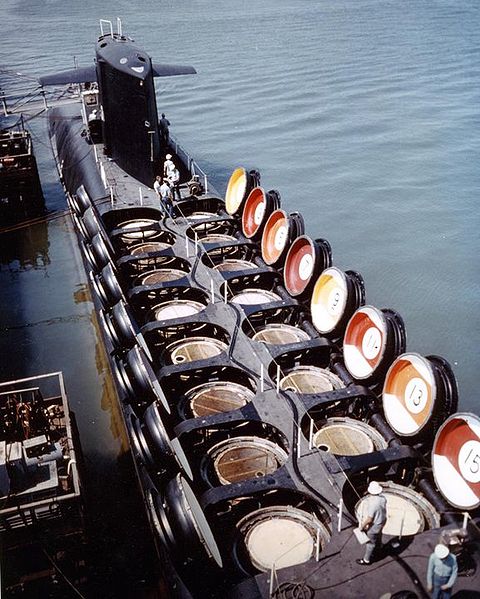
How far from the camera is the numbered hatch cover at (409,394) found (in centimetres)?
1251

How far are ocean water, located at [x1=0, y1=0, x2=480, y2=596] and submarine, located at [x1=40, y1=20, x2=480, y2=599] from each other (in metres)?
4.11

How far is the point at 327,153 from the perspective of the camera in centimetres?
4044

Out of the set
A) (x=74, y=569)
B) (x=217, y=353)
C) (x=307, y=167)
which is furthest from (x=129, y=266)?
(x=307, y=167)

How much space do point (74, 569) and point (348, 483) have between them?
6.63m

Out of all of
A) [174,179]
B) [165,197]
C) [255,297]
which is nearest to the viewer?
[255,297]

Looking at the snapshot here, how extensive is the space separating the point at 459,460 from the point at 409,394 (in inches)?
84.5

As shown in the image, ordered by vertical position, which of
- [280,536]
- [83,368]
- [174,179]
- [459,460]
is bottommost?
[83,368]

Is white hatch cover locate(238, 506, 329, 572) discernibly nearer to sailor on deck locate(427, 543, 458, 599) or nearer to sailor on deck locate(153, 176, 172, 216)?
sailor on deck locate(427, 543, 458, 599)

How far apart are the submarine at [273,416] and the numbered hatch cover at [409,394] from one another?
0.04 metres

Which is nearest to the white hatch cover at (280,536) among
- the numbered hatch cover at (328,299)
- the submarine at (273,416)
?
the submarine at (273,416)

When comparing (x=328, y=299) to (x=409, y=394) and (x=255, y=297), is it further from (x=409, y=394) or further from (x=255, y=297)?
(x=409, y=394)

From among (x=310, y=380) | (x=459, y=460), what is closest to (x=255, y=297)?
(x=310, y=380)

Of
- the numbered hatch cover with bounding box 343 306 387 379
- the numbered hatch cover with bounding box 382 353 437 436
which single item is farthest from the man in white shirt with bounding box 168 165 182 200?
the numbered hatch cover with bounding box 382 353 437 436

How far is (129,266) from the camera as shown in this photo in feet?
70.6
